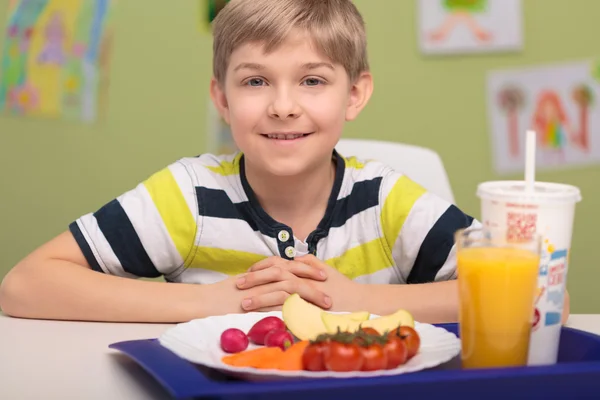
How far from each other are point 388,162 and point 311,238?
0.37 meters

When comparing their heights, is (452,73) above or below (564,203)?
above

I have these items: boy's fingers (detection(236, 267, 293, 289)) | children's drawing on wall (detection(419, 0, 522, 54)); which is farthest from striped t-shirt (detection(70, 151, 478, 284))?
children's drawing on wall (detection(419, 0, 522, 54))

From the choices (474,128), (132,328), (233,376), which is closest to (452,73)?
(474,128)

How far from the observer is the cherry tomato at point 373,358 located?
2.32 feet

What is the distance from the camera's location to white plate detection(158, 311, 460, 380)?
0.71 meters

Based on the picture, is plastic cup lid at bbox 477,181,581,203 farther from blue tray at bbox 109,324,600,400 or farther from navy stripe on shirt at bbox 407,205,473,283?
navy stripe on shirt at bbox 407,205,473,283

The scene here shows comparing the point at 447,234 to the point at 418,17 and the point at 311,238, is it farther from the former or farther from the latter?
the point at 418,17

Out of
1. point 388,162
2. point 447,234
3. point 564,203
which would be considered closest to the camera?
point 564,203

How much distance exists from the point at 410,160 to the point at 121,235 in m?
0.62

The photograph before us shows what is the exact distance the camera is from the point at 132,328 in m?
1.05

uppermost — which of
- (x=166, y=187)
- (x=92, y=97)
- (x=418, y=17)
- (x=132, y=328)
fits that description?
(x=418, y=17)

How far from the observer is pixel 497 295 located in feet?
2.39

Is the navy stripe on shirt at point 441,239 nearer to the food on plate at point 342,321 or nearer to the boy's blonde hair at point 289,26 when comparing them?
the boy's blonde hair at point 289,26

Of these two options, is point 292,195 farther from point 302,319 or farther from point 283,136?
point 302,319
